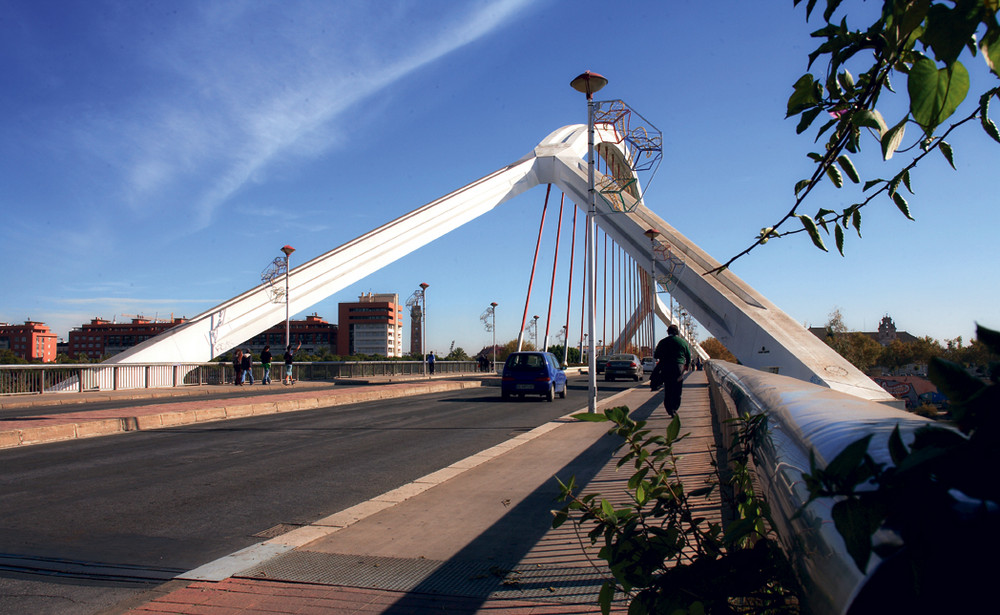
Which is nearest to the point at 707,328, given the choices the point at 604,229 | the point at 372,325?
the point at 604,229

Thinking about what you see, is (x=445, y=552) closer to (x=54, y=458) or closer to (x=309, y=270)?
(x=54, y=458)

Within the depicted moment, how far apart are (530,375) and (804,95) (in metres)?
18.0

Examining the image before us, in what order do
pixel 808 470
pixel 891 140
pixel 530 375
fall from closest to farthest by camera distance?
pixel 891 140, pixel 808 470, pixel 530 375

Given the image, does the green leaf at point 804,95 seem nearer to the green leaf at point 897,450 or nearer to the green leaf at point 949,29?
the green leaf at point 949,29

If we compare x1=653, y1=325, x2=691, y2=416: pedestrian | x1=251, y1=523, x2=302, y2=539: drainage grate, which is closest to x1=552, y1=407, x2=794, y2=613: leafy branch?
x1=251, y1=523, x2=302, y2=539: drainage grate

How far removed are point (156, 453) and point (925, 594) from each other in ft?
32.3

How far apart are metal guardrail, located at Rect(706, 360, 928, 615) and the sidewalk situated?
1.02 metres

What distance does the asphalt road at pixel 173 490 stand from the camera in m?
4.11

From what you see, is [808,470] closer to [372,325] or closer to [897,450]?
[897,450]

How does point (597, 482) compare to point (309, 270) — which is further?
point (309, 270)

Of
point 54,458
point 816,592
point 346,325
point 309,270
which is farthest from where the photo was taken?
point 346,325

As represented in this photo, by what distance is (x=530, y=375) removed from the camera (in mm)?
19234

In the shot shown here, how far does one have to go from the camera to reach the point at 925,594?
2.96 feet

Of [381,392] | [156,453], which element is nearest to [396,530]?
[156,453]
